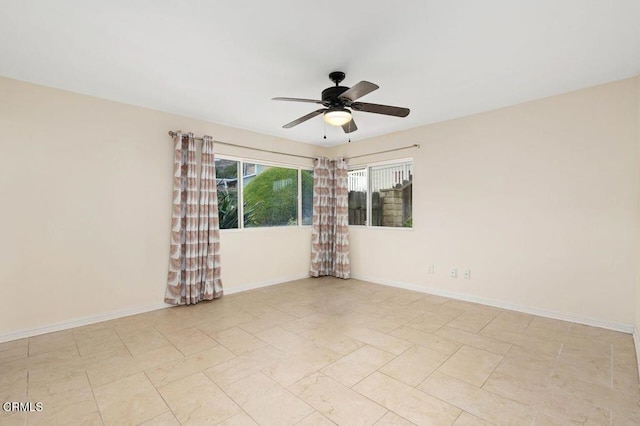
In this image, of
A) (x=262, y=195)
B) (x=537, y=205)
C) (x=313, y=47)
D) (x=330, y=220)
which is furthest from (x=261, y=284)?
(x=537, y=205)

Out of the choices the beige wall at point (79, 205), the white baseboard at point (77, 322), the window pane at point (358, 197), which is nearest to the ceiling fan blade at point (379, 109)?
the beige wall at point (79, 205)

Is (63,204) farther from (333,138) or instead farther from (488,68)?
(488,68)

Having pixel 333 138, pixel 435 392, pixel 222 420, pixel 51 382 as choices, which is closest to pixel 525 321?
pixel 435 392

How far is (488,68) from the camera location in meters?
2.72

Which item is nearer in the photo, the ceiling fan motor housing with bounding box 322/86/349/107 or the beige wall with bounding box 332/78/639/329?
the ceiling fan motor housing with bounding box 322/86/349/107

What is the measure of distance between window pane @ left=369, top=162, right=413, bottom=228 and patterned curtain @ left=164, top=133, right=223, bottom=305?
2722 millimetres

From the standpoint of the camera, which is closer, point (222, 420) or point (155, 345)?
point (222, 420)

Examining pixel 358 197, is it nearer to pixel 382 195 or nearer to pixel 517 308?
pixel 382 195

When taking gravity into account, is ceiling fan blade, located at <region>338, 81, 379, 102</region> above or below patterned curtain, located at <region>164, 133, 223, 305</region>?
above

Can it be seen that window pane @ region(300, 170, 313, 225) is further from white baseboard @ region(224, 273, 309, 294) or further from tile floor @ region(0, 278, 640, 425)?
tile floor @ region(0, 278, 640, 425)

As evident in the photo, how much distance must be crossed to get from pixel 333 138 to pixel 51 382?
181 inches

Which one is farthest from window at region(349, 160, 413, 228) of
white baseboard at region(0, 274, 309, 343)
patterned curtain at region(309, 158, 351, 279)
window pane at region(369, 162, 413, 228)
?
white baseboard at region(0, 274, 309, 343)

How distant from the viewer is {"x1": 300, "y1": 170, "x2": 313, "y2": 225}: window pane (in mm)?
5629

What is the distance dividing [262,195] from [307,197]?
3.20 ft
